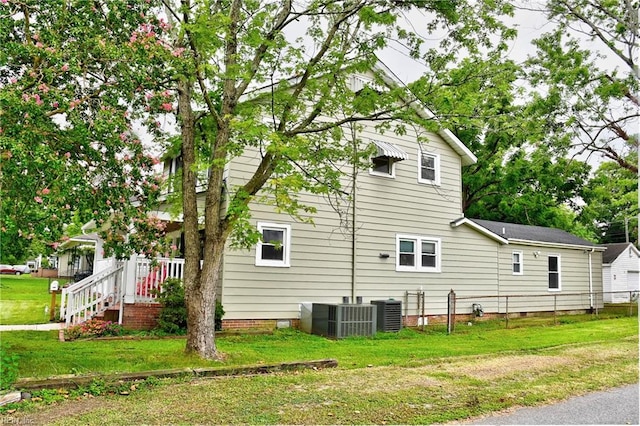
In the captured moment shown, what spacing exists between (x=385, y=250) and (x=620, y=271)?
2188 centimetres

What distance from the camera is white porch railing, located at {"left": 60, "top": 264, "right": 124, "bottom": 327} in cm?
1148

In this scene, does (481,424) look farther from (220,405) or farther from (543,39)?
(543,39)

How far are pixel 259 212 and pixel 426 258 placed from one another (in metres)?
5.89

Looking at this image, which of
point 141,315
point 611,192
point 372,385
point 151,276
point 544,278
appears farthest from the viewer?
point 544,278

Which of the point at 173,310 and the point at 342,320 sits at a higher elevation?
the point at 173,310

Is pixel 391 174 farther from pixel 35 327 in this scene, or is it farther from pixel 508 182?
pixel 508 182

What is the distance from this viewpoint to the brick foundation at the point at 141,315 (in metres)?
11.7

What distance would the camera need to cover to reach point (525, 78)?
46.2 ft

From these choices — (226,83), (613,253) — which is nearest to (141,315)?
(226,83)

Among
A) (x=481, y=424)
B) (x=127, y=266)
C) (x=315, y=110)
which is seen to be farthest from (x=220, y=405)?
(x=127, y=266)

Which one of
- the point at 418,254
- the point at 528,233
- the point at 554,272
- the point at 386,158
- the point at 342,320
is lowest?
the point at 342,320

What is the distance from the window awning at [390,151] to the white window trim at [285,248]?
3.55m

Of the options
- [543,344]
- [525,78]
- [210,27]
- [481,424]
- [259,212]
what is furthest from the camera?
[525,78]

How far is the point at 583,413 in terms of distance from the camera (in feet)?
19.4
